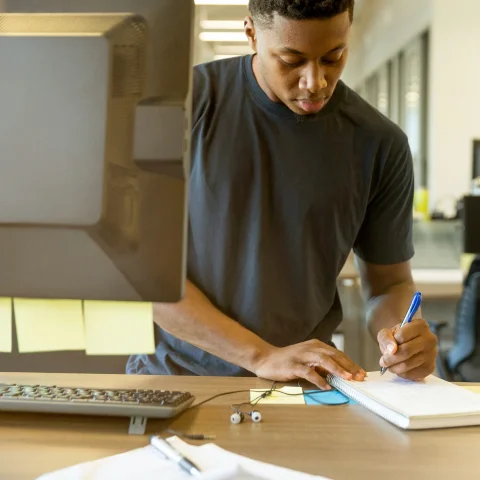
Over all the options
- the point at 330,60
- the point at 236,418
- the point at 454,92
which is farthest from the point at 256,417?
the point at 454,92

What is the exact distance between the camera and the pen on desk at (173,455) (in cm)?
78

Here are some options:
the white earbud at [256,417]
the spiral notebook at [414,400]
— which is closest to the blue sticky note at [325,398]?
the spiral notebook at [414,400]

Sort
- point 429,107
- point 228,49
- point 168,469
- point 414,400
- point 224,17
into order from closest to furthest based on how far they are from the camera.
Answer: point 168,469
point 414,400
point 429,107
point 224,17
point 228,49

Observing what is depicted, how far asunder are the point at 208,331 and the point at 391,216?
0.48 m

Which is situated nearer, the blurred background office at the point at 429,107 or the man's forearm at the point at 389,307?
the man's forearm at the point at 389,307

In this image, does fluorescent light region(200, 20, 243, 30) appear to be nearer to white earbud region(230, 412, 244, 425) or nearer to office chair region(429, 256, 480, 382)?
office chair region(429, 256, 480, 382)

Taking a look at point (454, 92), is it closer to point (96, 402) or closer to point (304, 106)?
point (304, 106)

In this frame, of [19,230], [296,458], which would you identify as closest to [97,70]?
[19,230]

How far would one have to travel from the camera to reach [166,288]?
0.85m

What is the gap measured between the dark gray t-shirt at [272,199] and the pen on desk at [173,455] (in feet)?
1.64

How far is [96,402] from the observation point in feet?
3.10

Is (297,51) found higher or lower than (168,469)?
higher

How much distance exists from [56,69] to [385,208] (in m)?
0.85

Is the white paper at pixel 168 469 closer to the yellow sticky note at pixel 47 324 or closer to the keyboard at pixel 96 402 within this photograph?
the keyboard at pixel 96 402
